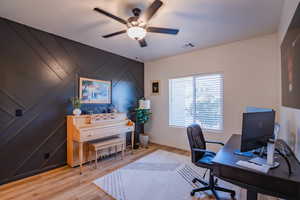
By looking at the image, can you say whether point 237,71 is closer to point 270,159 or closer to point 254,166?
point 270,159

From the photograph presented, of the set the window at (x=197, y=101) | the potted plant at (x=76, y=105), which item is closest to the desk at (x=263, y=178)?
the window at (x=197, y=101)

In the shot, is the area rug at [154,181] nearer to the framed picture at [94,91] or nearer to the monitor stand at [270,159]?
the monitor stand at [270,159]

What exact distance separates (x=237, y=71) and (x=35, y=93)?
424cm

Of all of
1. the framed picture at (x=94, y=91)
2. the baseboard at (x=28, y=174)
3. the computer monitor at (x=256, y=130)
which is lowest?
the baseboard at (x=28, y=174)

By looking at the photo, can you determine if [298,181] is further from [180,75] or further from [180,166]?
[180,75]

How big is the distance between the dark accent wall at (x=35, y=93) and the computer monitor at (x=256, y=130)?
3.15 metres

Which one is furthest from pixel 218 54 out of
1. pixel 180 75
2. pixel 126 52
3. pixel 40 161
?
pixel 40 161

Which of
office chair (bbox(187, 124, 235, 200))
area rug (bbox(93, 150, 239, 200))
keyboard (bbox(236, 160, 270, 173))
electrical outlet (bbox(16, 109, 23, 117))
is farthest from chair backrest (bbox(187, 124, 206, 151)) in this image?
electrical outlet (bbox(16, 109, 23, 117))

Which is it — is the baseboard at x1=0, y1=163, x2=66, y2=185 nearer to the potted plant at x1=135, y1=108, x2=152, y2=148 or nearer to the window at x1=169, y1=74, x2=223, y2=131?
the potted plant at x1=135, y1=108, x2=152, y2=148

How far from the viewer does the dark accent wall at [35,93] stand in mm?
2377

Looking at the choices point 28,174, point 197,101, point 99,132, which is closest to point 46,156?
point 28,174

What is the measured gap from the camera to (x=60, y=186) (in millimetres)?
2309

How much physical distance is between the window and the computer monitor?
2.05 metres

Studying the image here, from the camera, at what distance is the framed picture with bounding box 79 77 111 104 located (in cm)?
332
